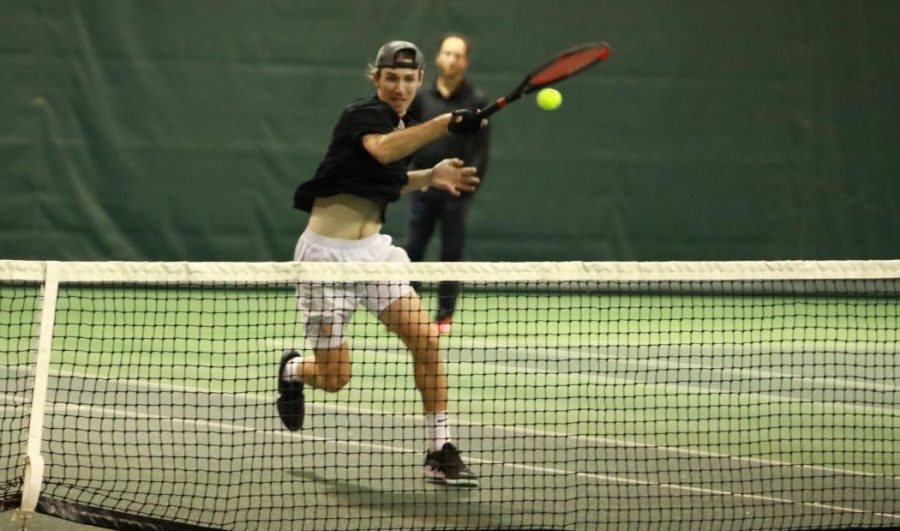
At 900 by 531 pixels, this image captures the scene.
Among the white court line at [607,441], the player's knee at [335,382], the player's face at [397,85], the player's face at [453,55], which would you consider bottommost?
the white court line at [607,441]

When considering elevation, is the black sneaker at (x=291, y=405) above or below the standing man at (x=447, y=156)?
below

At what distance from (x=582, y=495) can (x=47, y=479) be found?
1.81 m

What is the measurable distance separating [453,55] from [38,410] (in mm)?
4641

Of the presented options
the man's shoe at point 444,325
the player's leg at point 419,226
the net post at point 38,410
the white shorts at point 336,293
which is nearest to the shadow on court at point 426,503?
the white shorts at point 336,293

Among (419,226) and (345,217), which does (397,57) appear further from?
(419,226)

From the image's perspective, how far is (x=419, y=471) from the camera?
4.88m

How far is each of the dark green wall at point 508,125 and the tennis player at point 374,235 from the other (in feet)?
17.9

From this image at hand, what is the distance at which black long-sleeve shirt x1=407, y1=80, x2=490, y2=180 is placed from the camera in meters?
8.22

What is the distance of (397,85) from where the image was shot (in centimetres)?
476

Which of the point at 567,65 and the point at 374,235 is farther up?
the point at 567,65

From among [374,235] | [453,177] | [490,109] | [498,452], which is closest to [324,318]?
[374,235]

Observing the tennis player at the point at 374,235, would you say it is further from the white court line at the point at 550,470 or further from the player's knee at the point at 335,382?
the white court line at the point at 550,470

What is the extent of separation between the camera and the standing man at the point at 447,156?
320 inches

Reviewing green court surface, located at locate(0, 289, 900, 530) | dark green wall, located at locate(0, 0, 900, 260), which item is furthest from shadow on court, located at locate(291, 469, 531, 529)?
dark green wall, located at locate(0, 0, 900, 260)
